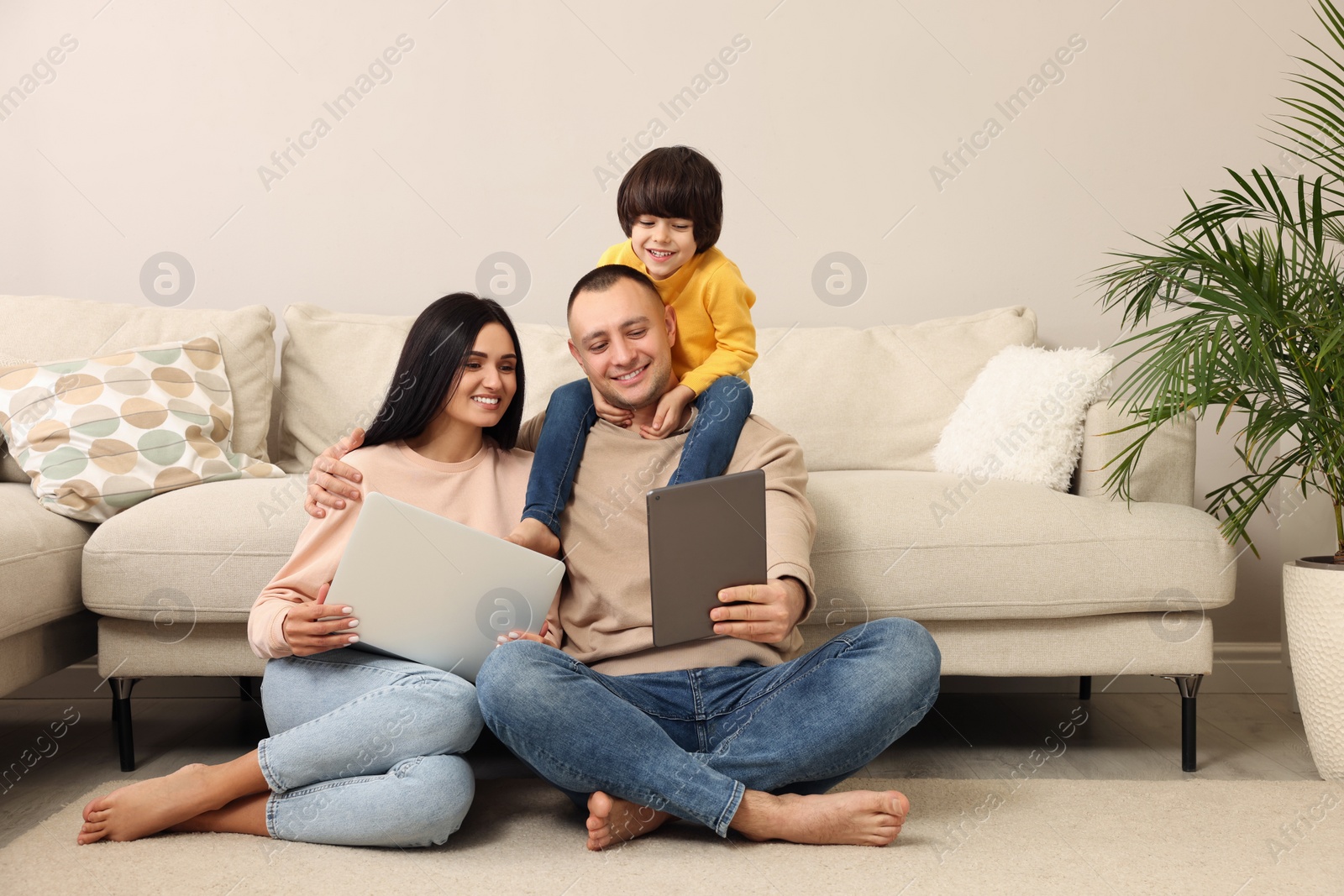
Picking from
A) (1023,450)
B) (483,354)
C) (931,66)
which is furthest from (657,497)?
(931,66)

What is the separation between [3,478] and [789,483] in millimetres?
1716

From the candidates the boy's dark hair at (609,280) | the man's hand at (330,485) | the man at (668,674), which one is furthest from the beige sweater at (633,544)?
the man's hand at (330,485)

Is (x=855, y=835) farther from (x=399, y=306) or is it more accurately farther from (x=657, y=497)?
(x=399, y=306)

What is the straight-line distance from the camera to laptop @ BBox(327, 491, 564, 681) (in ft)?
4.38

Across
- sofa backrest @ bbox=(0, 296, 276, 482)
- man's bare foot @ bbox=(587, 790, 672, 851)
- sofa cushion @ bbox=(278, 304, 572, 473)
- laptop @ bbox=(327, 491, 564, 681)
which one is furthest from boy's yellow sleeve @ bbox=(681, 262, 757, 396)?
sofa backrest @ bbox=(0, 296, 276, 482)

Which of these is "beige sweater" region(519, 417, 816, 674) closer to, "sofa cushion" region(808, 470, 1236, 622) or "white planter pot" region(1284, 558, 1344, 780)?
"sofa cushion" region(808, 470, 1236, 622)

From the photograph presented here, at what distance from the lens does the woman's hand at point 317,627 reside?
136 centimetres

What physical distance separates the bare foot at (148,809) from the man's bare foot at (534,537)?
53 cm

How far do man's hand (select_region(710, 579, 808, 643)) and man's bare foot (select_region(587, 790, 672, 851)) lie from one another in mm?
268

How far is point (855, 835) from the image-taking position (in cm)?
132

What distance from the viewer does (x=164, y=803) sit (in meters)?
1.34

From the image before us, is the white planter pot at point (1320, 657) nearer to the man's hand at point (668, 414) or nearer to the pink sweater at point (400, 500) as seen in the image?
the man's hand at point (668, 414)


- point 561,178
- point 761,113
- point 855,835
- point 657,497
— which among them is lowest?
point 855,835

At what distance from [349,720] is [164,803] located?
0.28 m
